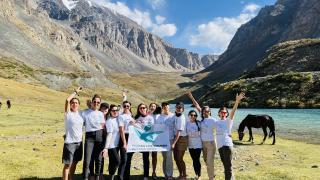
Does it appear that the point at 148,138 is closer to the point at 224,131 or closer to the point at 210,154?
the point at 210,154

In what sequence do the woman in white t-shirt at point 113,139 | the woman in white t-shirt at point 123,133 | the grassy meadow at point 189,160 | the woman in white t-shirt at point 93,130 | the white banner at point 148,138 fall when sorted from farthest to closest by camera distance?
the grassy meadow at point 189,160, the white banner at point 148,138, the woman in white t-shirt at point 123,133, the woman in white t-shirt at point 113,139, the woman in white t-shirt at point 93,130

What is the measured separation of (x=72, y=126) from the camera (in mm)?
16562

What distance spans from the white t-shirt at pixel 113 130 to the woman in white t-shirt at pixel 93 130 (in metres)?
0.26

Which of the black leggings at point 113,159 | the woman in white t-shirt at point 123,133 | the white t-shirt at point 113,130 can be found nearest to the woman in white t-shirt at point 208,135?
the woman in white t-shirt at point 123,133

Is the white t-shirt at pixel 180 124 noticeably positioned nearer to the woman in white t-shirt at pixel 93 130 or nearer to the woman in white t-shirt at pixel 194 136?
the woman in white t-shirt at pixel 194 136

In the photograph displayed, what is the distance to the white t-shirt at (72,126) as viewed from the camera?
16.5 meters

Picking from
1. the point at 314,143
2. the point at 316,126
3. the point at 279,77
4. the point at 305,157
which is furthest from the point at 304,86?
the point at 305,157

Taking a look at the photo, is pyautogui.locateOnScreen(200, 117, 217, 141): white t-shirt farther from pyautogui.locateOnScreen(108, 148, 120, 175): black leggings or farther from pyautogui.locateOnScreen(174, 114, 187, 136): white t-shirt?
pyautogui.locateOnScreen(108, 148, 120, 175): black leggings

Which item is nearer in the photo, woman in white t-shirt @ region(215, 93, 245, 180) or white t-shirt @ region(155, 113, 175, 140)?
woman in white t-shirt @ region(215, 93, 245, 180)

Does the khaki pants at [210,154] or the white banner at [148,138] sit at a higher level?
the white banner at [148,138]

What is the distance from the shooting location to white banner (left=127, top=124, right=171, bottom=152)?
1848cm

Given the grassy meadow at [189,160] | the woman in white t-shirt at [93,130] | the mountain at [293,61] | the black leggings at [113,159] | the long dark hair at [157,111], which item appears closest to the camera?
the woman in white t-shirt at [93,130]

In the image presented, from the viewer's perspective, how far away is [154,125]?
18.8m

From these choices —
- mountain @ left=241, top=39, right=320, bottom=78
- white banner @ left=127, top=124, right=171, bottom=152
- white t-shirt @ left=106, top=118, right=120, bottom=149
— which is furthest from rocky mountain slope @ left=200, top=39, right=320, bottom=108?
white t-shirt @ left=106, top=118, right=120, bottom=149
